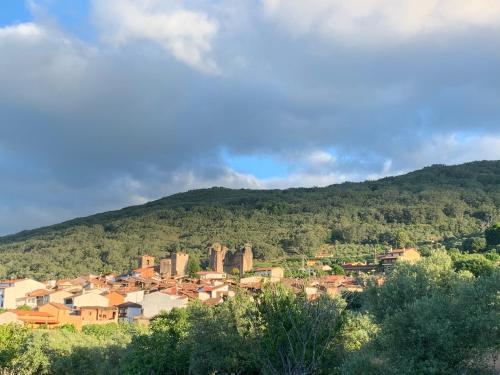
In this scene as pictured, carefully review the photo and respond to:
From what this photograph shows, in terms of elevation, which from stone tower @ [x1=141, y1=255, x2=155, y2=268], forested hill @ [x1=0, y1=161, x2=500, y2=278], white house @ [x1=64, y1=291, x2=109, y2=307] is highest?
forested hill @ [x1=0, y1=161, x2=500, y2=278]

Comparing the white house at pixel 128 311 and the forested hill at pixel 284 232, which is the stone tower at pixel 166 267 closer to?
the forested hill at pixel 284 232

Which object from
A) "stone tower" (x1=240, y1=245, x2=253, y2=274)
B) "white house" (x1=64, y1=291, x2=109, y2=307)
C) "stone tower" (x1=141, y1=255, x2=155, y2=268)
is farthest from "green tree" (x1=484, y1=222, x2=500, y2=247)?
"stone tower" (x1=141, y1=255, x2=155, y2=268)

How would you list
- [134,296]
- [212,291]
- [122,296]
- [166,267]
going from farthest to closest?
[166,267] < [134,296] < [122,296] < [212,291]

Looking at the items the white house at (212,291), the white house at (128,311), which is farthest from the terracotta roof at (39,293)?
the white house at (212,291)

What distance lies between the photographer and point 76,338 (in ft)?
158

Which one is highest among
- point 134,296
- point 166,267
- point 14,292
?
point 166,267

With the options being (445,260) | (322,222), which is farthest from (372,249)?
(445,260)

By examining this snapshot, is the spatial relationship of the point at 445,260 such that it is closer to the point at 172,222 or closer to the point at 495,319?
the point at 495,319

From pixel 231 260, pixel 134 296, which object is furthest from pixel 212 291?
pixel 231 260

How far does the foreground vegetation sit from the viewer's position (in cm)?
2047

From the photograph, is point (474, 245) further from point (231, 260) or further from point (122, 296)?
point (122, 296)

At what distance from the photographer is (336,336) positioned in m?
27.2

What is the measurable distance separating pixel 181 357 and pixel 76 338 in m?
19.1

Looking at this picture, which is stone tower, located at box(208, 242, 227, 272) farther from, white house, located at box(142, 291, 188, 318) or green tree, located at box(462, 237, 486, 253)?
white house, located at box(142, 291, 188, 318)
